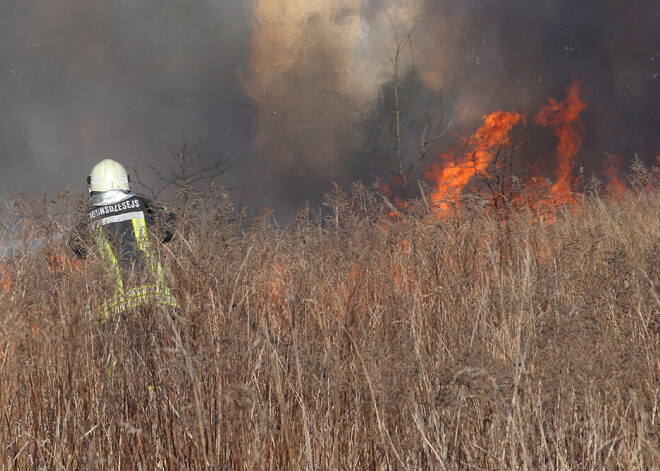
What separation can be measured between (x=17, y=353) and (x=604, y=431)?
2.01 metres

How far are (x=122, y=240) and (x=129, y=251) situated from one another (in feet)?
0.78

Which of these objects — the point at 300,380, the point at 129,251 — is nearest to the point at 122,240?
the point at 129,251

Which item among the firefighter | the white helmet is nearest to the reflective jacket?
the firefighter

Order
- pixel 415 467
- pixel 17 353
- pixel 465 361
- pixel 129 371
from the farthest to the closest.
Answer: pixel 129 371 < pixel 17 353 < pixel 415 467 < pixel 465 361

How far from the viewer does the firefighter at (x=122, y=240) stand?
2.51 m

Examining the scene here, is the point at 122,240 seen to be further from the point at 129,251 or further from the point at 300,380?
the point at 300,380

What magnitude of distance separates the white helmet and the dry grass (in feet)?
4.42

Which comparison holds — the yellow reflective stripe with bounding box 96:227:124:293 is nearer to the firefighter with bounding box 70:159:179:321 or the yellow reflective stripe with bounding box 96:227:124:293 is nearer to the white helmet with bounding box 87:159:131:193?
the firefighter with bounding box 70:159:179:321

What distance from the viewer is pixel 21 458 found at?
211cm

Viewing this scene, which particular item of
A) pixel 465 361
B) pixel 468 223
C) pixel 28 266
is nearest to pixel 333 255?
pixel 468 223

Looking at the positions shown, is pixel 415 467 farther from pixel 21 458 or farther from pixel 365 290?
pixel 365 290

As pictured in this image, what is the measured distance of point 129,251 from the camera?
3346 millimetres

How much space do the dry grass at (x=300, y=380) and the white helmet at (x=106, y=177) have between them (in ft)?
4.42

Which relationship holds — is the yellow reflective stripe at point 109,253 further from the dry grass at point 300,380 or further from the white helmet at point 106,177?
the white helmet at point 106,177
